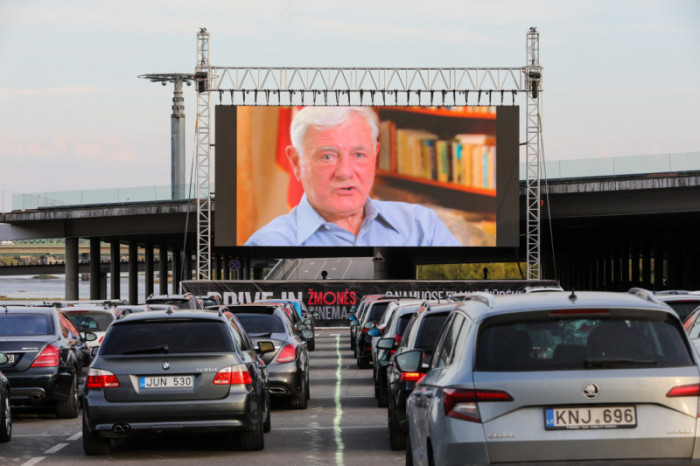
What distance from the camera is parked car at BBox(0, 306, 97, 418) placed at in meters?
16.1

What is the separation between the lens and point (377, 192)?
4922 cm

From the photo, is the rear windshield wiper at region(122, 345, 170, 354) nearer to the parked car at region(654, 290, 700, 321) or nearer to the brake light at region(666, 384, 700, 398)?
the brake light at region(666, 384, 700, 398)

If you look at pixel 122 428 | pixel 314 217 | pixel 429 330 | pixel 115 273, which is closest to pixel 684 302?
pixel 429 330

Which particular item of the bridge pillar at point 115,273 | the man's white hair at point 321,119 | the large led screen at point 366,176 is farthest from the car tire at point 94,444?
the bridge pillar at point 115,273

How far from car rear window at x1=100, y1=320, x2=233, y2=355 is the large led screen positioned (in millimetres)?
36249

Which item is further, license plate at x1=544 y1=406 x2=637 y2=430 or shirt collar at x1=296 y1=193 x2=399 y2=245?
shirt collar at x1=296 y1=193 x2=399 y2=245

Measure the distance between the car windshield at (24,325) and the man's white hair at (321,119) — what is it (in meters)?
Result: 33.0

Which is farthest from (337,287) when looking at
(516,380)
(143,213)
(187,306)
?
(516,380)

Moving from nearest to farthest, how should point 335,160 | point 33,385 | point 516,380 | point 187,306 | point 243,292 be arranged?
point 516,380 → point 33,385 → point 187,306 → point 335,160 → point 243,292

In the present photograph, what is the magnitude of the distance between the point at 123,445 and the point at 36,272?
132613 millimetres

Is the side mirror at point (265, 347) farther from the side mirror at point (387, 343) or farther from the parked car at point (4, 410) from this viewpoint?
the parked car at point (4, 410)

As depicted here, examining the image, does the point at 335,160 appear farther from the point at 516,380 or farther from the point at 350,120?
the point at 516,380

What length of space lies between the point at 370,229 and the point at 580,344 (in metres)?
42.2

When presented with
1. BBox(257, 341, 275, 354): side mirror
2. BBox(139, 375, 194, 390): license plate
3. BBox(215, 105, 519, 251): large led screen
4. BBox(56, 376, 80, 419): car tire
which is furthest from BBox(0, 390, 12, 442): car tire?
BBox(215, 105, 519, 251): large led screen
